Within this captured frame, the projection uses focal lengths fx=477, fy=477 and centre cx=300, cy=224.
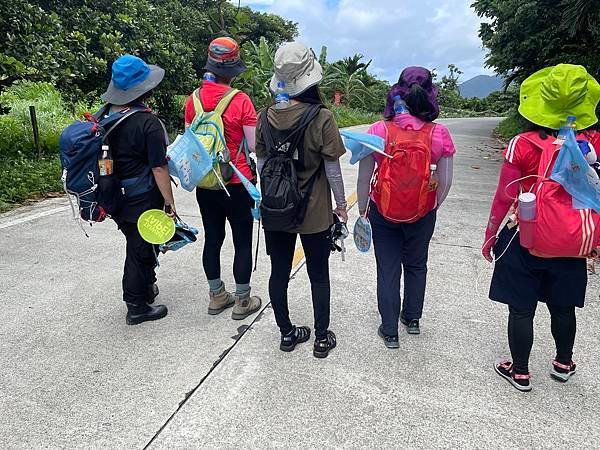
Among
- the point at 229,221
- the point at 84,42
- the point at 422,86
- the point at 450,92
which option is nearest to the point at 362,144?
the point at 422,86

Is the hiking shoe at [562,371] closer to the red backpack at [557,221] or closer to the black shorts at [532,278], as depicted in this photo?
the black shorts at [532,278]

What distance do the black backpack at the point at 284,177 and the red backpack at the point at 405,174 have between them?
0.49 metres

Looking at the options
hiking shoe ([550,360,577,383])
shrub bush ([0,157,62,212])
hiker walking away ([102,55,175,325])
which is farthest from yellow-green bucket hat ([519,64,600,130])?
shrub bush ([0,157,62,212])

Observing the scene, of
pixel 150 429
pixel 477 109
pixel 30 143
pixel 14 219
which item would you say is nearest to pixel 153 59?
pixel 30 143

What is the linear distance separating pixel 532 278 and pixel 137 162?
2.56 metres

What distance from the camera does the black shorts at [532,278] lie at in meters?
2.54

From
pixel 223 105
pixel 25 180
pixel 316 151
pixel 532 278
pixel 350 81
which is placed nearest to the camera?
pixel 532 278

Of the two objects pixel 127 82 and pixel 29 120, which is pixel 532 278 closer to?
pixel 127 82

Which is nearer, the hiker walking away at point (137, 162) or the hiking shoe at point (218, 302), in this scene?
the hiker walking away at point (137, 162)

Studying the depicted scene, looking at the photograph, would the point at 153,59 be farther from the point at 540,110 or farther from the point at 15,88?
the point at 540,110

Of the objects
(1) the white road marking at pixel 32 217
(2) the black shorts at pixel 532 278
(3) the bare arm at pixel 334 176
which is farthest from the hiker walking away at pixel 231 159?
(1) the white road marking at pixel 32 217

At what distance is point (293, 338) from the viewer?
10.5ft

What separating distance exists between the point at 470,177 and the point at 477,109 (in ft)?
137

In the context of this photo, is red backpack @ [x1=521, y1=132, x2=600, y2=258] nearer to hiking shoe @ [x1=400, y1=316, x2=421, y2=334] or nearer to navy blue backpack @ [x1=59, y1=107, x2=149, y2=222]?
hiking shoe @ [x1=400, y1=316, x2=421, y2=334]
